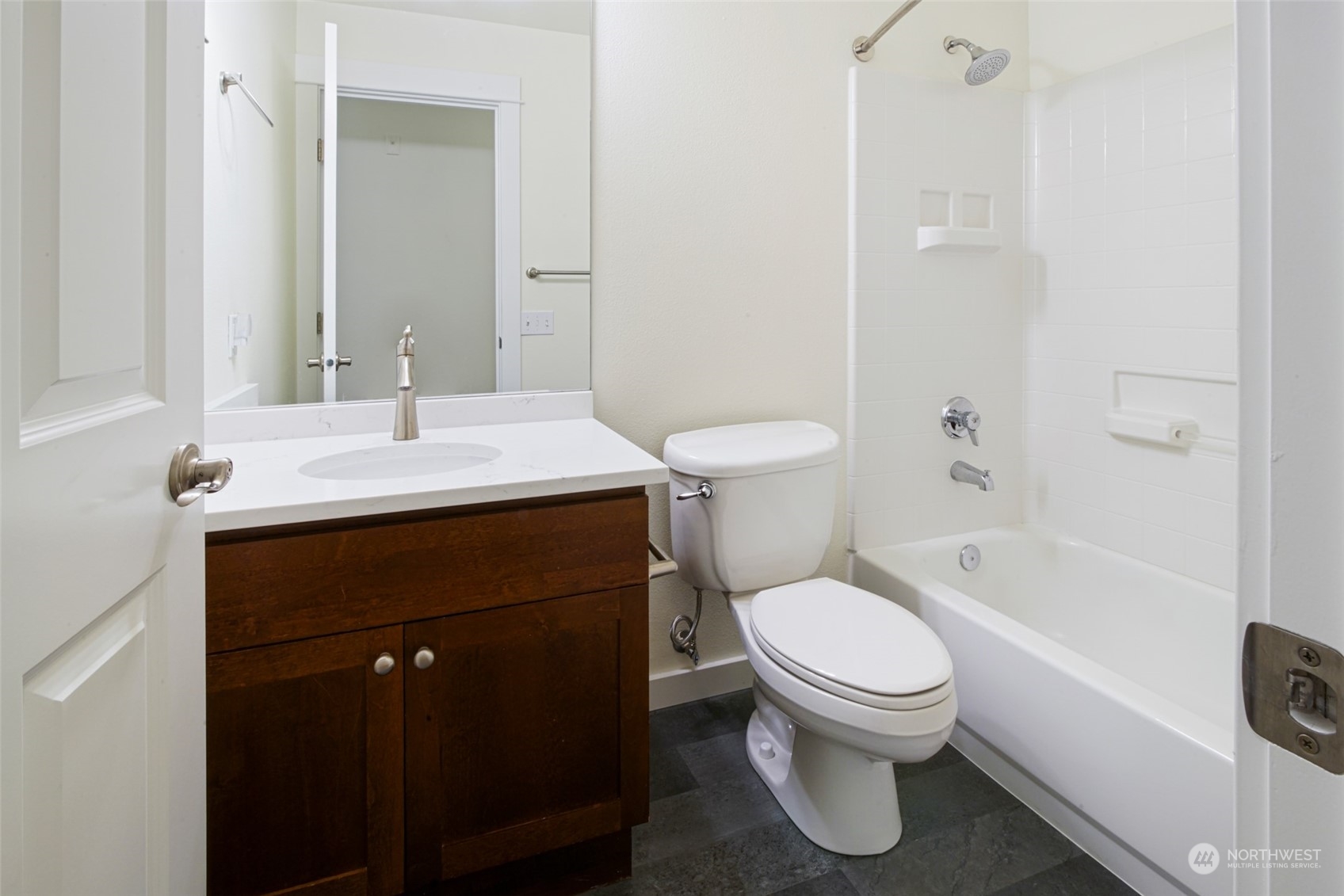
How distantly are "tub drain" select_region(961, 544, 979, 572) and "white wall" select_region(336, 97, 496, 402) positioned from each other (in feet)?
4.86

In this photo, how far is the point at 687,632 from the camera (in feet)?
5.99

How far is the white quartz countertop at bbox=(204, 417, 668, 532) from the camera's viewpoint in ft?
3.32

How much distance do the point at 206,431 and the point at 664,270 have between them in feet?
3.65

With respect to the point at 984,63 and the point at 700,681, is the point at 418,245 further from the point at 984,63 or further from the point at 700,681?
the point at 984,63

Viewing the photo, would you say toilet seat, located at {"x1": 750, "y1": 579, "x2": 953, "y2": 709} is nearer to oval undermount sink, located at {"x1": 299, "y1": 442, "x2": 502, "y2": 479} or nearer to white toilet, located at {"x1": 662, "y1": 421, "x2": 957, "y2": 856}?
white toilet, located at {"x1": 662, "y1": 421, "x2": 957, "y2": 856}

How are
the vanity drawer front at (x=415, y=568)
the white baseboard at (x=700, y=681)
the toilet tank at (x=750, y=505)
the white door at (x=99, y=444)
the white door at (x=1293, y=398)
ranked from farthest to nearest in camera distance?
the white baseboard at (x=700, y=681) → the toilet tank at (x=750, y=505) → the vanity drawer front at (x=415, y=568) → the white door at (x=99, y=444) → the white door at (x=1293, y=398)

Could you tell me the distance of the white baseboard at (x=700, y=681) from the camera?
188 cm

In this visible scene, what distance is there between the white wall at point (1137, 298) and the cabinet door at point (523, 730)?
1557mm

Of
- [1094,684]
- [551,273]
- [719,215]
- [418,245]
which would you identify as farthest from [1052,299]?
Answer: [418,245]

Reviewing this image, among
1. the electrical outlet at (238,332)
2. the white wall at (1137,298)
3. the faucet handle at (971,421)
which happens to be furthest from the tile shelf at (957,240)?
the electrical outlet at (238,332)

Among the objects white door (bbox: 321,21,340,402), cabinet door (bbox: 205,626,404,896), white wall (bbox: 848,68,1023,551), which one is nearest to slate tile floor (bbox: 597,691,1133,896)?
cabinet door (bbox: 205,626,404,896)

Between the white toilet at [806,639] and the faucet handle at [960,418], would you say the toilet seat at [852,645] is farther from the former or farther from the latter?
the faucet handle at [960,418]

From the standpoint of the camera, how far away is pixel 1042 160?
84.7 inches

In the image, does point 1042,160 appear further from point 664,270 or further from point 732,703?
point 732,703
